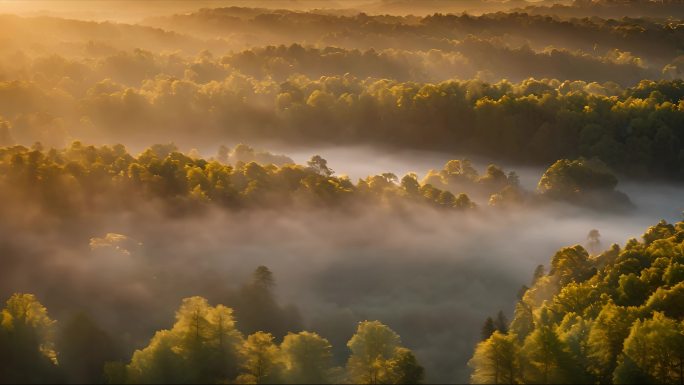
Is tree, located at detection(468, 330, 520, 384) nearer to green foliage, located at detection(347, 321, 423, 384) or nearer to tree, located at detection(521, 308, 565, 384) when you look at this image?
tree, located at detection(521, 308, 565, 384)

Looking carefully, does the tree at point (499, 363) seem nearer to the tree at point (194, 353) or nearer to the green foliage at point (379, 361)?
the green foliage at point (379, 361)

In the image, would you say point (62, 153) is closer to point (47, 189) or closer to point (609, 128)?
point (47, 189)

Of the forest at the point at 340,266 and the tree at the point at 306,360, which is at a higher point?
the forest at the point at 340,266

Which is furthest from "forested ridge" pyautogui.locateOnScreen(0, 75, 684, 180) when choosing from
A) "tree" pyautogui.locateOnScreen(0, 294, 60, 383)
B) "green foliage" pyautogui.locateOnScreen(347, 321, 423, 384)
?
"green foliage" pyautogui.locateOnScreen(347, 321, 423, 384)

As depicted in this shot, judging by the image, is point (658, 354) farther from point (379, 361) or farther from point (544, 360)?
point (379, 361)

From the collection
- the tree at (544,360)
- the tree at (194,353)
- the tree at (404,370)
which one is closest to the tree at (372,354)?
the tree at (404,370)

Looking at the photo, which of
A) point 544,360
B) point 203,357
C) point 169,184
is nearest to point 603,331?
point 544,360

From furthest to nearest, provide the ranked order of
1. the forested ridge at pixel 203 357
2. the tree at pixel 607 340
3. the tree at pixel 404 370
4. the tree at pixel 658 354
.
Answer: the tree at pixel 404 370 < the tree at pixel 607 340 < the forested ridge at pixel 203 357 < the tree at pixel 658 354
